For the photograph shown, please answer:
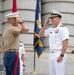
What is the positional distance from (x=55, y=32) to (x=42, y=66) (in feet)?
22.5

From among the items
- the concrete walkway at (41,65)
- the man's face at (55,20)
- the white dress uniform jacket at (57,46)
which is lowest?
the concrete walkway at (41,65)

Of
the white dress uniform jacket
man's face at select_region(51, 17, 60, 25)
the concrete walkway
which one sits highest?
man's face at select_region(51, 17, 60, 25)

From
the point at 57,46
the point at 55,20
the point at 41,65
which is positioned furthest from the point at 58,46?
the point at 41,65

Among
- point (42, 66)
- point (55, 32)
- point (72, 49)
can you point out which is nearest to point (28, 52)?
point (42, 66)

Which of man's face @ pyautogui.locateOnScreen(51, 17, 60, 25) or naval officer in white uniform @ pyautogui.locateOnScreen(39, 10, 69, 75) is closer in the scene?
naval officer in white uniform @ pyautogui.locateOnScreen(39, 10, 69, 75)

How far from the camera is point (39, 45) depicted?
12.6m

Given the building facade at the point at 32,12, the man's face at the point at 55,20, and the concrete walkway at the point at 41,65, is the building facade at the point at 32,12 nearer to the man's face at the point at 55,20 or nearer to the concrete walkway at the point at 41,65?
the concrete walkway at the point at 41,65

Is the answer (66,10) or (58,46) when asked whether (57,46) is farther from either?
(66,10)

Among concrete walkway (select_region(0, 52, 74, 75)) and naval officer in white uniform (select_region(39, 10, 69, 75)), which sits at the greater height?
naval officer in white uniform (select_region(39, 10, 69, 75))

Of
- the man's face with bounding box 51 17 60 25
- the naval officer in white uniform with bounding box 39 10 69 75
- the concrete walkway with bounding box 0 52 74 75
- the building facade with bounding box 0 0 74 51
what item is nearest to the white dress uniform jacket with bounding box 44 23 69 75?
the naval officer in white uniform with bounding box 39 10 69 75

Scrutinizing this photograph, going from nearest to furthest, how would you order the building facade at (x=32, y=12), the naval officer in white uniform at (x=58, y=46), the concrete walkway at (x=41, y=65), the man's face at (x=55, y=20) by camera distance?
the naval officer in white uniform at (x=58, y=46), the man's face at (x=55, y=20), the concrete walkway at (x=41, y=65), the building facade at (x=32, y=12)

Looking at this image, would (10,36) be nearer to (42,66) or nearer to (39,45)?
(39,45)

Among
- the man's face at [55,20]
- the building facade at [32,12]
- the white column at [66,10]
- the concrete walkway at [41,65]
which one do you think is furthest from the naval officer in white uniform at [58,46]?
the white column at [66,10]

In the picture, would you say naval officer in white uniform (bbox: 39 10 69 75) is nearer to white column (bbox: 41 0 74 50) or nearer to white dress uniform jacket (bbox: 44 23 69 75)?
white dress uniform jacket (bbox: 44 23 69 75)
